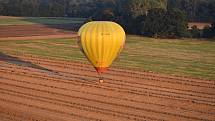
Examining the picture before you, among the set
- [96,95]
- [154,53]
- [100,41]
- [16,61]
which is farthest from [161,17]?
[96,95]

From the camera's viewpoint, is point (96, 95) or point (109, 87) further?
point (109, 87)

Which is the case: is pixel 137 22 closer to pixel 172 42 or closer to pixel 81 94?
pixel 172 42

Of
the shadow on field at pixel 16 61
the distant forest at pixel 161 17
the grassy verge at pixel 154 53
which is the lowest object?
the grassy verge at pixel 154 53

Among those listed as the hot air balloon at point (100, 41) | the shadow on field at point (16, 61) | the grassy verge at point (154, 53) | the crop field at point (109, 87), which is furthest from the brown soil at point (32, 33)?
the hot air balloon at point (100, 41)

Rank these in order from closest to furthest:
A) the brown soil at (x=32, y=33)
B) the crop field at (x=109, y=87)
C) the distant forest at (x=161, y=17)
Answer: the crop field at (x=109, y=87)
the brown soil at (x=32, y=33)
the distant forest at (x=161, y=17)

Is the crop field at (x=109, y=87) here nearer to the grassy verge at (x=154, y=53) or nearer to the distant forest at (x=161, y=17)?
the grassy verge at (x=154, y=53)

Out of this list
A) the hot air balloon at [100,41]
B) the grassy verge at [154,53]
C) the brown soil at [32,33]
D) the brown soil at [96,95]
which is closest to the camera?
the brown soil at [96,95]

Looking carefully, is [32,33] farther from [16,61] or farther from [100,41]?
[100,41]
